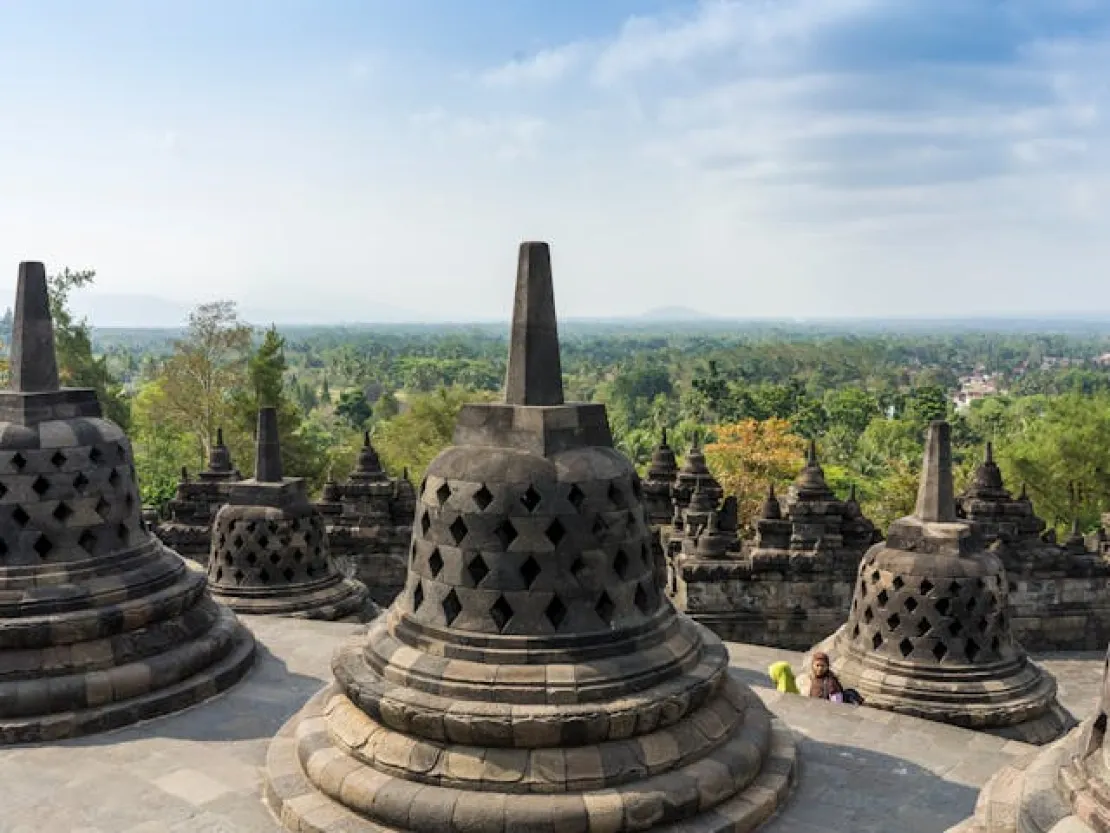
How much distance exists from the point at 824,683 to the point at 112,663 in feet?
21.4

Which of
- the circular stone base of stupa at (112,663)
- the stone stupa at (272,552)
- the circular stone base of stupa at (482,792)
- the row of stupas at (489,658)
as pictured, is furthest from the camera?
the stone stupa at (272,552)

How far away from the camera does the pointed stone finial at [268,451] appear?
12.3 m

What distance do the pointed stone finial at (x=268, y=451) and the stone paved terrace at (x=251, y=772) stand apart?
14.0ft

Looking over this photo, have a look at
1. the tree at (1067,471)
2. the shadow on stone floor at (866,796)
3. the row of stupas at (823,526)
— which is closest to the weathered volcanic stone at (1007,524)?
the row of stupas at (823,526)

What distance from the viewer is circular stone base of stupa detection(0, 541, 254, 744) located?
287 inches

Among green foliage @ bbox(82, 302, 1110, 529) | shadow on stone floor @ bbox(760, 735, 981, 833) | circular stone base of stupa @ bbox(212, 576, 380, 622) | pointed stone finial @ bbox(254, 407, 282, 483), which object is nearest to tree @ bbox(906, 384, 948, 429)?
green foliage @ bbox(82, 302, 1110, 529)

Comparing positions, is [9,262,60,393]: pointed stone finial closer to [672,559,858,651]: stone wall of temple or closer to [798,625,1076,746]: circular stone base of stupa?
[798,625,1076,746]: circular stone base of stupa

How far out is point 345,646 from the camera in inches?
256

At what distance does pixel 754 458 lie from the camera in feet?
127

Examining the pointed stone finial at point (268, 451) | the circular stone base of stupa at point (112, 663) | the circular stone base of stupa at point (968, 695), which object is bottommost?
the circular stone base of stupa at point (968, 695)

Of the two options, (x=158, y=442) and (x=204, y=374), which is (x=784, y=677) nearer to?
(x=204, y=374)

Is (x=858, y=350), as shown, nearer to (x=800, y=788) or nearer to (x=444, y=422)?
(x=444, y=422)

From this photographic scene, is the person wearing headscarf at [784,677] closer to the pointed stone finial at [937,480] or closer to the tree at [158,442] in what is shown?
the pointed stone finial at [937,480]

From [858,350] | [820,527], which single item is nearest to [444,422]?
[820,527]
